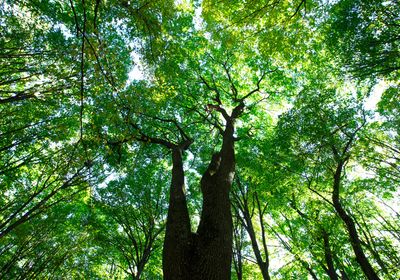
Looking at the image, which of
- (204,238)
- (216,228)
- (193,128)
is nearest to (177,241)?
(204,238)

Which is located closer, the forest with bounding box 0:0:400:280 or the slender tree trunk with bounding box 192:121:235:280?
the slender tree trunk with bounding box 192:121:235:280

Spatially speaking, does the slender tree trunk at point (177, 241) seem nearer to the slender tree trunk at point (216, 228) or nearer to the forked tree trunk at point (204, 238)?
the forked tree trunk at point (204, 238)

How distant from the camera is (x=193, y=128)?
38.3 feet

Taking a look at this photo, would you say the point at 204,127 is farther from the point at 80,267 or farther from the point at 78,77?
the point at 80,267

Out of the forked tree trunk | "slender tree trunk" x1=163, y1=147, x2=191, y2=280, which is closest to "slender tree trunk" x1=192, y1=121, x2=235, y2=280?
the forked tree trunk

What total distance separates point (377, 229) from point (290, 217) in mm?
6284

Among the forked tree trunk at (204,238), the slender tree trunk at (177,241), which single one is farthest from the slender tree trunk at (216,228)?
the slender tree trunk at (177,241)

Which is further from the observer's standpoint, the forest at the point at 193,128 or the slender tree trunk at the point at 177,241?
the forest at the point at 193,128

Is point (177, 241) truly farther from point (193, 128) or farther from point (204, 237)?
point (193, 128)

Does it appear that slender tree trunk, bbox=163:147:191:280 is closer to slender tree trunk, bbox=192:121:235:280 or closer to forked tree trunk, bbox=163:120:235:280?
forked tree trunk, bbox=163:120:235:280

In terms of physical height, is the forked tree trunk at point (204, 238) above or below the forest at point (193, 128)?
below

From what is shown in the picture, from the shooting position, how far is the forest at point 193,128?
454 cm

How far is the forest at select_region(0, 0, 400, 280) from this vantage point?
454cm

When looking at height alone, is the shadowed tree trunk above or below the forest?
below
